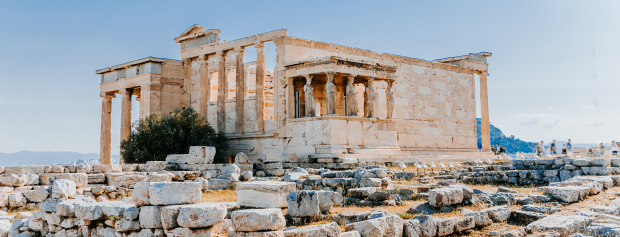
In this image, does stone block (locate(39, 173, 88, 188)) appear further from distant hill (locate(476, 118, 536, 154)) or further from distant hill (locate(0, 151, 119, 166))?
distant hill (locate(0, 151, 119, 166))

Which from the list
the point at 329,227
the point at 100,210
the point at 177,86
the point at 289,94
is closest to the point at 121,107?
the point at 177,86

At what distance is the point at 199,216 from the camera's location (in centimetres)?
581

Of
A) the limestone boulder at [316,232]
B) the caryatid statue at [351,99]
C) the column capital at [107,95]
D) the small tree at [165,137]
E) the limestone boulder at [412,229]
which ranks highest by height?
the column capital at [107,95]

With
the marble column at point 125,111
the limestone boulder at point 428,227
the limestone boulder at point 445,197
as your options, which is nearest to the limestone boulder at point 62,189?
the limestone boulder at point 428,227

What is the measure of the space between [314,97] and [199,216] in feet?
47.0

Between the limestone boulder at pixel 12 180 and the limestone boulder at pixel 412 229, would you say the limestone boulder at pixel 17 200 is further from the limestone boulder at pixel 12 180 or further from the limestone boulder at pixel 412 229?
the limestone boulder at pixel 412 229

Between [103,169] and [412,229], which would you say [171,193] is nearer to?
[412,229]

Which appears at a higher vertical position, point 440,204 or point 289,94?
point 289,94

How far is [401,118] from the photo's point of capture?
23297 mm

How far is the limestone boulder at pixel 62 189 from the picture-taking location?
823 centimetres

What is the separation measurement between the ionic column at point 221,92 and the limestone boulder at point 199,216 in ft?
52.2

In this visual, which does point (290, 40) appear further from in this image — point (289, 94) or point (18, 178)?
point (18, 178)

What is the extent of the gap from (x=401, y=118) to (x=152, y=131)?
394 inches

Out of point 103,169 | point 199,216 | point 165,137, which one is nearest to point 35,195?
point 103,169
